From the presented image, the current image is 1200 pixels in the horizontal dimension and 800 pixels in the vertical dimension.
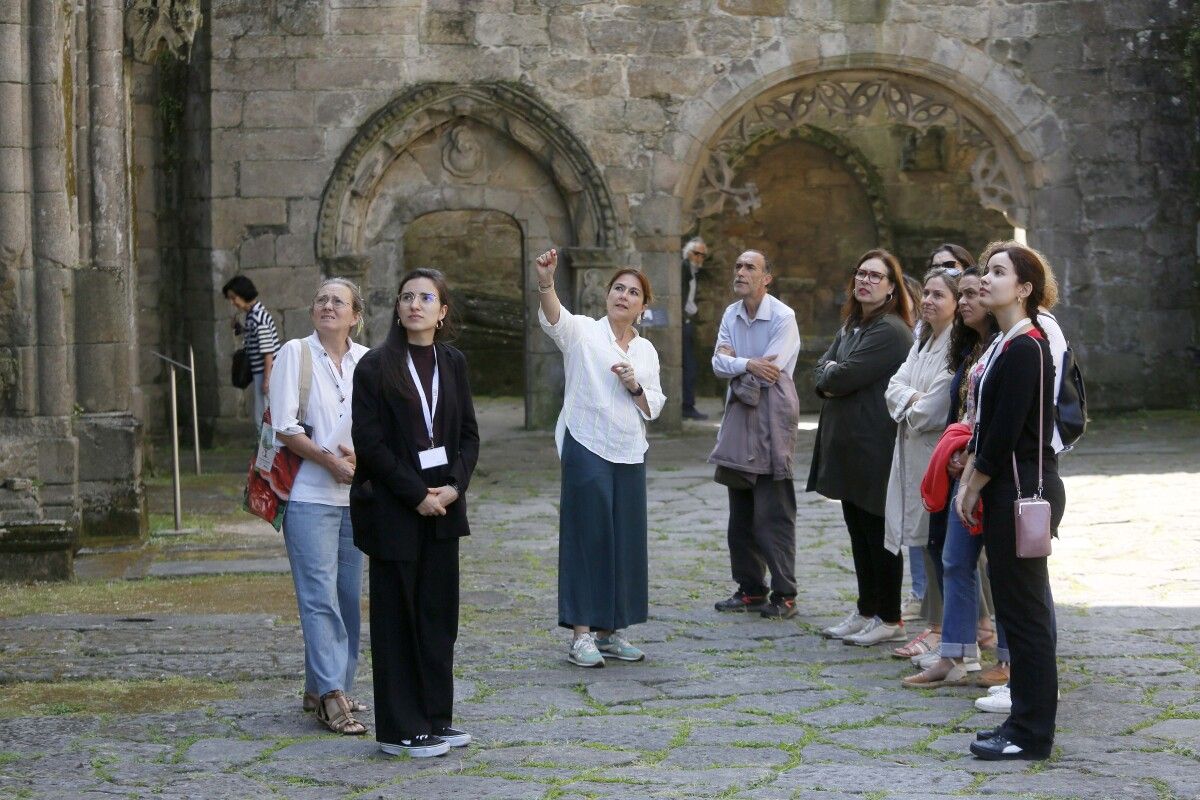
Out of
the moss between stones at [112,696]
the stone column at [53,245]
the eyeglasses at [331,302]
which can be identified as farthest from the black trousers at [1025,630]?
the stone column at [53,245]

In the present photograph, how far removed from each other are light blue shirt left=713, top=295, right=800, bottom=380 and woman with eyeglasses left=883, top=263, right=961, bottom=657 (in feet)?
3.18

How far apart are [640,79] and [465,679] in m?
9.46

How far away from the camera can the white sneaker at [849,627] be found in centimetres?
752

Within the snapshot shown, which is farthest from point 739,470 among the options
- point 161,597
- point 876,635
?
point 161,597

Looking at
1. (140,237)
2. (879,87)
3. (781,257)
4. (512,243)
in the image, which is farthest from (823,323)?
(140,237)

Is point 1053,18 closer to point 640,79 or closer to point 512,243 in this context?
point 640,79

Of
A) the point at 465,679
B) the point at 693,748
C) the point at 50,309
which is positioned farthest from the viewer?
the point at 50,309

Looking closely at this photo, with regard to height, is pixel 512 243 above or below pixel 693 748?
above

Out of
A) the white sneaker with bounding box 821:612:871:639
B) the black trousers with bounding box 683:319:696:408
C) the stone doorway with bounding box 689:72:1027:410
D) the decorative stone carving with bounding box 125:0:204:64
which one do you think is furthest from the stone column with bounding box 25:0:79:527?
the stone doorway with bounding box 689:72:1027:410

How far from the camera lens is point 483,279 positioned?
844 inches

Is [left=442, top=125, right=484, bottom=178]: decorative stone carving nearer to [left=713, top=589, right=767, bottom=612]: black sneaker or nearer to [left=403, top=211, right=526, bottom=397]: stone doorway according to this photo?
[left=403, top=211, right=526, bottom=397]: stone doorway

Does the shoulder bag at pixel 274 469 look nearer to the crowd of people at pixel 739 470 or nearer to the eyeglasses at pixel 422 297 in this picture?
the crowd of people at pixel 739 470

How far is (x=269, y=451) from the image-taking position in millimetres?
6113

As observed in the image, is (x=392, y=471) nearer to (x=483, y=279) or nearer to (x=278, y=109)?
(x=278, y=109)
